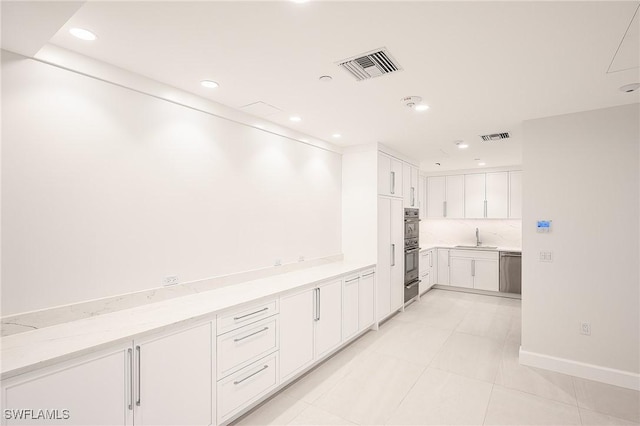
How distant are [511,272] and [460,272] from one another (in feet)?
2.95

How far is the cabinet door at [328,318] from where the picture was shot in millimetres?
3137

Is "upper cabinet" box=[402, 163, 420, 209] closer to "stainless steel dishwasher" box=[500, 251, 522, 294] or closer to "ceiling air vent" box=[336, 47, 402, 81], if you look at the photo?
"stainless steel dishwasher" box=[500, 251, 522, 294]

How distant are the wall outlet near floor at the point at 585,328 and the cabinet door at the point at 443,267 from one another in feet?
11.4

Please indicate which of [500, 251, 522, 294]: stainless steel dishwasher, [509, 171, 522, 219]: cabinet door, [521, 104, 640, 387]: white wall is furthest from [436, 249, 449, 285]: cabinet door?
[521, 104, 640, 387]: white wall

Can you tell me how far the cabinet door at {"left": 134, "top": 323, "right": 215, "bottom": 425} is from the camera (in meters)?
1.77

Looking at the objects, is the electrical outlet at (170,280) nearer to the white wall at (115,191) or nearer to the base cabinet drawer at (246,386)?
the white wall at (115,191)

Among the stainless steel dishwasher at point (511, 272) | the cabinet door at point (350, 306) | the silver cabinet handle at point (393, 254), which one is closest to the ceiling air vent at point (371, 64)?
the cabinet door at point (350, 306)

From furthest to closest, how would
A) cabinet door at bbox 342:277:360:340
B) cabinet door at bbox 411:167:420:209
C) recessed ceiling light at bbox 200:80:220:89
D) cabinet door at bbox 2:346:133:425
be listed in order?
1. cabinet door at bbox 411:167:420:209
2. cabinet door at bbox 342:277:360:340
3. recessed ceiling light at bbox 200:80:220:89
4. cabinet door at bbox 2:346:133:425

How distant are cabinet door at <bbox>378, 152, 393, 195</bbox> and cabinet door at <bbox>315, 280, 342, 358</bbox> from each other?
158cm

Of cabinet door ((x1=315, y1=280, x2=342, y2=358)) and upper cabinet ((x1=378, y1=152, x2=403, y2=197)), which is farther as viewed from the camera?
upper cabinet ((x1=378, y1=152, x2=403, y2=197))

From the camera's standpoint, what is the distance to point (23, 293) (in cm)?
175

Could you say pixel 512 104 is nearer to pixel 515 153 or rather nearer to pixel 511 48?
pixel 511 48

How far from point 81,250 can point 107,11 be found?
1.39m

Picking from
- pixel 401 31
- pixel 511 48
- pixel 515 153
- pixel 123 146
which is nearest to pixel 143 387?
pixel 123 146
